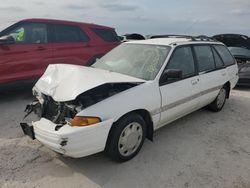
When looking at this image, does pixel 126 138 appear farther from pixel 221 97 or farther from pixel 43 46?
pixel 43 46

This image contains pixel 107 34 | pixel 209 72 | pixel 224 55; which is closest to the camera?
pixel 209 72

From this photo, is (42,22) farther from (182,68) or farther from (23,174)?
(23,174)

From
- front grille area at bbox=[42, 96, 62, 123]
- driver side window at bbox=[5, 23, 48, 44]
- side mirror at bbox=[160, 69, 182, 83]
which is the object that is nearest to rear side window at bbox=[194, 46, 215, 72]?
side mirror at bbox=[160, 69, 182, 83]

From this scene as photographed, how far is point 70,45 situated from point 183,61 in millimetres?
3329

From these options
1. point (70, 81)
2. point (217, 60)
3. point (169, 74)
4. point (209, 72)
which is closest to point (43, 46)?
point (70, 81)

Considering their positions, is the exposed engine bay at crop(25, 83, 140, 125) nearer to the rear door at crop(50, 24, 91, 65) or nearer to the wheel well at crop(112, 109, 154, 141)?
the wheel well at crop(112, 109, 154, 141)

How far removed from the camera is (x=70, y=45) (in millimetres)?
6465

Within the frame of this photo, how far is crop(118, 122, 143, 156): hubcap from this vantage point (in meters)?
3.26

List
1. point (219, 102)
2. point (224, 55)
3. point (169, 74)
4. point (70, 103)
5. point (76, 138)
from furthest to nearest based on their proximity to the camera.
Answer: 1. point (224, 55)
2. point (219, 102)
3. point (169, 74)
4. point (70, 103)
5. point (76, 138)

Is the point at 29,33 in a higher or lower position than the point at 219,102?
higher

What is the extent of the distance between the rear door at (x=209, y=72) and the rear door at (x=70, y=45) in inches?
125

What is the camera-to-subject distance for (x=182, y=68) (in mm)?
4172

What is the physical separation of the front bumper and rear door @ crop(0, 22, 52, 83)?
9.74 feet

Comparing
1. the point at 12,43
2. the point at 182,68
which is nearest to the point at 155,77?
the point at 182,68
